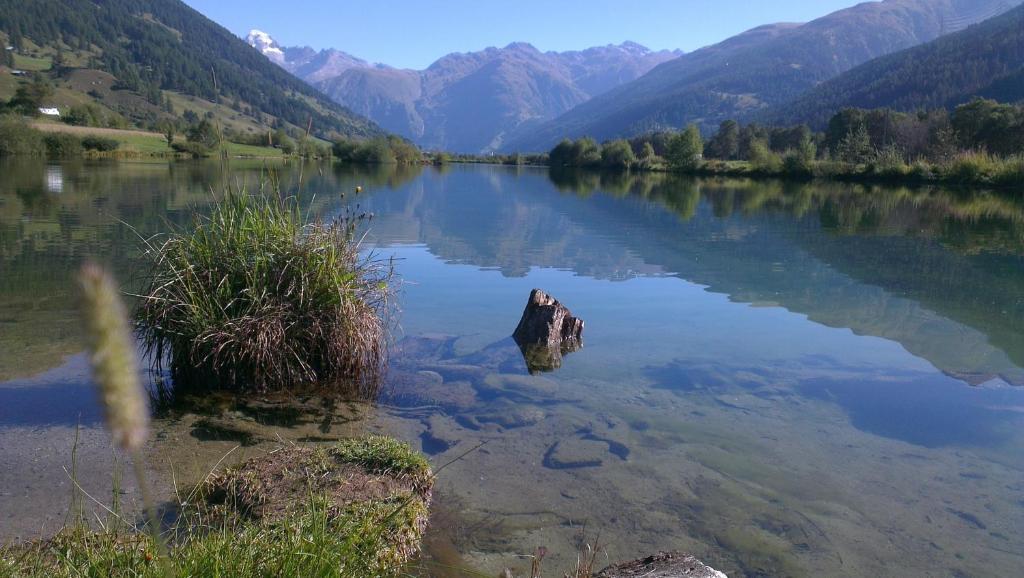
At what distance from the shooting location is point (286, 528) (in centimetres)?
296

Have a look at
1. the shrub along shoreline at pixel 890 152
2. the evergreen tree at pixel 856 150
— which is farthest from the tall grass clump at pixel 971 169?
the evergreen tree at pixel 856 150

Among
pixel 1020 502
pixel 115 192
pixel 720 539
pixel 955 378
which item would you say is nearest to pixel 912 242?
pixel 955 378

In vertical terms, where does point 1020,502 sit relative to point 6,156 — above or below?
below

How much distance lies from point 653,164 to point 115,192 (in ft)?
251

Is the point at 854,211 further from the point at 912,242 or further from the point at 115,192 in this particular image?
the point at 115,192

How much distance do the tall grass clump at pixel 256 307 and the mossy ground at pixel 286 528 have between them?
220 centimetres

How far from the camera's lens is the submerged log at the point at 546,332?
9.08 metres

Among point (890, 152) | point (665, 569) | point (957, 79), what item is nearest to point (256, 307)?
point (665, 569)

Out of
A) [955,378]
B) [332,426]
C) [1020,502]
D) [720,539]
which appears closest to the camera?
[720,539]

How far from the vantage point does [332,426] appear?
6352 millimetres

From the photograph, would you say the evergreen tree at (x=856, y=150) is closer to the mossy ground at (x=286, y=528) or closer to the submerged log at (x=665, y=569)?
the mossy ground at (x=286, y=528)

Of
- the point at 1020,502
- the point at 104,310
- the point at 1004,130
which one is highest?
the point at 1004,130

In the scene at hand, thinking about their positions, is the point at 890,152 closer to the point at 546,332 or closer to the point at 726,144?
the point at 726,144

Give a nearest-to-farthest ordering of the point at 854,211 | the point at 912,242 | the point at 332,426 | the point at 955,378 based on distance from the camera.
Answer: the point at 332,426 → the point at 955,378 → the point at 912,242 → the point at 854,211
